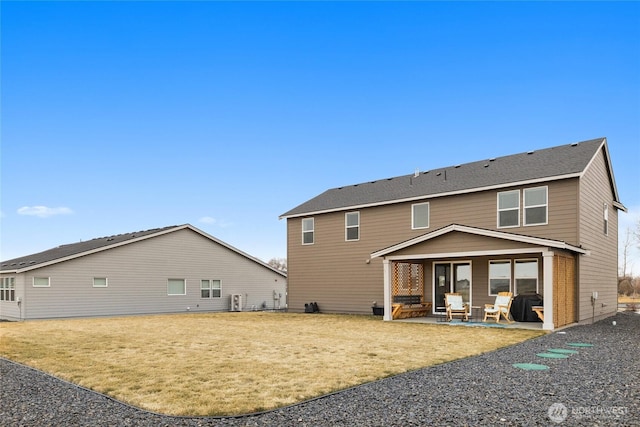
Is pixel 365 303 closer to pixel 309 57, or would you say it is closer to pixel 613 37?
pixel 309 57

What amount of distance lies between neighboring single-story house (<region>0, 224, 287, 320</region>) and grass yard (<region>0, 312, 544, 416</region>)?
25.4 feet

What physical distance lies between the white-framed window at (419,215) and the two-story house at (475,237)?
44 millimetres

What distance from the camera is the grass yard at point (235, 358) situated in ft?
19.2

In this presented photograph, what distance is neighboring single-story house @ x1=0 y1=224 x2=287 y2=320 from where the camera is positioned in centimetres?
2136

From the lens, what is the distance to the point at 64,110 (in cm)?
1983

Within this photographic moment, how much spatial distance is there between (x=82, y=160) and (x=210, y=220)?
102 ft

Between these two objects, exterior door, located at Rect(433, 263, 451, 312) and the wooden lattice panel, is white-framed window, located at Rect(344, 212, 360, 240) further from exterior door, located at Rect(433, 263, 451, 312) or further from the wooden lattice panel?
exterior door, located at Rect(433, 263, 451, 312)

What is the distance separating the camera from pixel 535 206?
15508 millimetres

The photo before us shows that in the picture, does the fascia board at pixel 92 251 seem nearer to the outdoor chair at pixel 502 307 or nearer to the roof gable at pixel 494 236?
the roof gable at pixel 494 236

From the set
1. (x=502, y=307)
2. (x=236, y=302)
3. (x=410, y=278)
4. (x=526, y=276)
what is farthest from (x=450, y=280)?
(x=236, y=302)

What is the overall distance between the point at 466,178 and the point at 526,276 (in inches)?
177

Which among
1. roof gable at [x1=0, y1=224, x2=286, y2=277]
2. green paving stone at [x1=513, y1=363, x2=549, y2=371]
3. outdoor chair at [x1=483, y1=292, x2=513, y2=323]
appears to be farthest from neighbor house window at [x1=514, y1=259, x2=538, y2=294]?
roof gable at [x1=0, y1=224, x2=286, y2=277]

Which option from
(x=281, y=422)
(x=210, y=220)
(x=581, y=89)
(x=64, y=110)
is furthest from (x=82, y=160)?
(x=210, y=220)

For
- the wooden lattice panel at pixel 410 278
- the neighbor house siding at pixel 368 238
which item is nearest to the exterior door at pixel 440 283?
the wooden lattice panel at pixel 410 278
